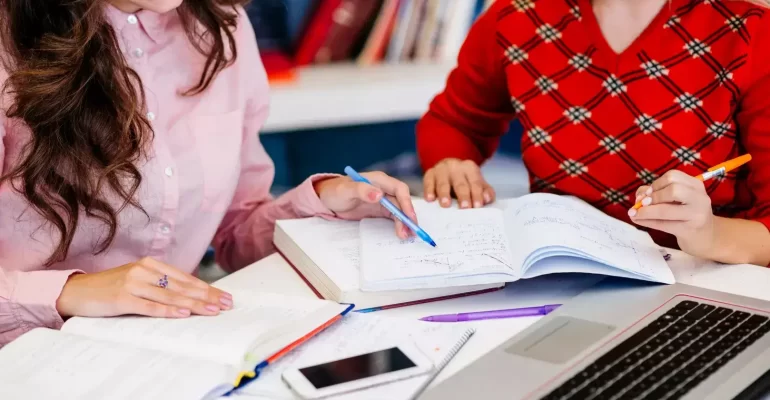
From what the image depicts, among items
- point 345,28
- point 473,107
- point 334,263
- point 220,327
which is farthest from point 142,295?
point 345,28

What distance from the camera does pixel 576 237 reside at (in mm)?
953

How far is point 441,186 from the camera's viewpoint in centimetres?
119

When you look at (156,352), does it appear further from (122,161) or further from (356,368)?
(122,161)

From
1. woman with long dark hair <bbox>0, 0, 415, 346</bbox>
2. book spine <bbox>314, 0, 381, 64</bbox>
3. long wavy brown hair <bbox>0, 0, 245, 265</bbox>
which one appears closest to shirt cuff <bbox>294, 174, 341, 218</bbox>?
woman with long dark hair <bbox>0, 0, 415, 346</bbox>

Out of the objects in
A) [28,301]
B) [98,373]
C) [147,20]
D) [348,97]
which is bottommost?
[348,97]

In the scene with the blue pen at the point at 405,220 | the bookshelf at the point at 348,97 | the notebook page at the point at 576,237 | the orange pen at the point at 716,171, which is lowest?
the bookshelf at the point at 348,97

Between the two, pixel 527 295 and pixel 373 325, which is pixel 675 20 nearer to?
pixel 527 295

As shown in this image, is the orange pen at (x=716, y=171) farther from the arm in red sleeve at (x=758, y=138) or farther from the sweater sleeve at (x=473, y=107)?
the sweater sleeve at (x=473, y=107)

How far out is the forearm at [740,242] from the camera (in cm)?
100

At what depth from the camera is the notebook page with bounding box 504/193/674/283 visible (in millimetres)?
927

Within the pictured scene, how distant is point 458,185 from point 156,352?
538 mm

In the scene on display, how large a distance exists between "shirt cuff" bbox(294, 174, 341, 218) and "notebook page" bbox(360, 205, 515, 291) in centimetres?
7

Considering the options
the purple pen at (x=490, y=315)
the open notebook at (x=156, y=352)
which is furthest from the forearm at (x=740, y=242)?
the open notebook at (x=156, y=352)

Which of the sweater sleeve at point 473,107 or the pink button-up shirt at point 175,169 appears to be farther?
the sweater sleeve at point 473,107
